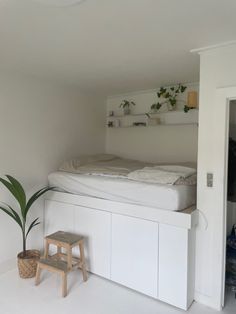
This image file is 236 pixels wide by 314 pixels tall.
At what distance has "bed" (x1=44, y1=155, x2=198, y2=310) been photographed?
6.92 ft

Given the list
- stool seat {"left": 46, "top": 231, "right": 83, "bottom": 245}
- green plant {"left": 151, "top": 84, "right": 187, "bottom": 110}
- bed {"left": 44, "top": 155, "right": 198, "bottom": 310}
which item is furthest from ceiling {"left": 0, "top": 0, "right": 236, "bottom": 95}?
stool seat {"left": 46, "top": 231, "right": 83, "bottom": 245}

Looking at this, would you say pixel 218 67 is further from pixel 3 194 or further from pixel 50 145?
pixel 3 194

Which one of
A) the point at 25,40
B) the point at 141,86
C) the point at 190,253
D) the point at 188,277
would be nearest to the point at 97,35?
the point at 25,40

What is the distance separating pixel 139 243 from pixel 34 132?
1.78 metres

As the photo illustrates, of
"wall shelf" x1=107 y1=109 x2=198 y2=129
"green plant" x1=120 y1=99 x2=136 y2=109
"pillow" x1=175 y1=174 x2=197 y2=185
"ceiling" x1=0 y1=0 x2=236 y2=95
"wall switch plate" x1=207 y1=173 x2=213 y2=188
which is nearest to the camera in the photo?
"ceiling" x1=0 y1=0 x2=236 y2=95

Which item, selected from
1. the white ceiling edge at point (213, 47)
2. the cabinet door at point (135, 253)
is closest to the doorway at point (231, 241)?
the white ceiling edge at point (213, 47)

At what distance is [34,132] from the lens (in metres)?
3.01

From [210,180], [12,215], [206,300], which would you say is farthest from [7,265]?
[210,180]

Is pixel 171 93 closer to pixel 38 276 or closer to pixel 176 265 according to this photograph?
pixel 176 265

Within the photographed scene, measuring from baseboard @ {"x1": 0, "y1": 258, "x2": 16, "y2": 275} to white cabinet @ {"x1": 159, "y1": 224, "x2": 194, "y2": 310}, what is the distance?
171 centimetres

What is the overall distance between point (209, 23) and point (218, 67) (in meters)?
0.50

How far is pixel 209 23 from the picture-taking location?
5.18 feet

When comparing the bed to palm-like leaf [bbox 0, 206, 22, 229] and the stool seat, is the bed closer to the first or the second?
the stool seat

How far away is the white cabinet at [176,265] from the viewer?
2.08m
